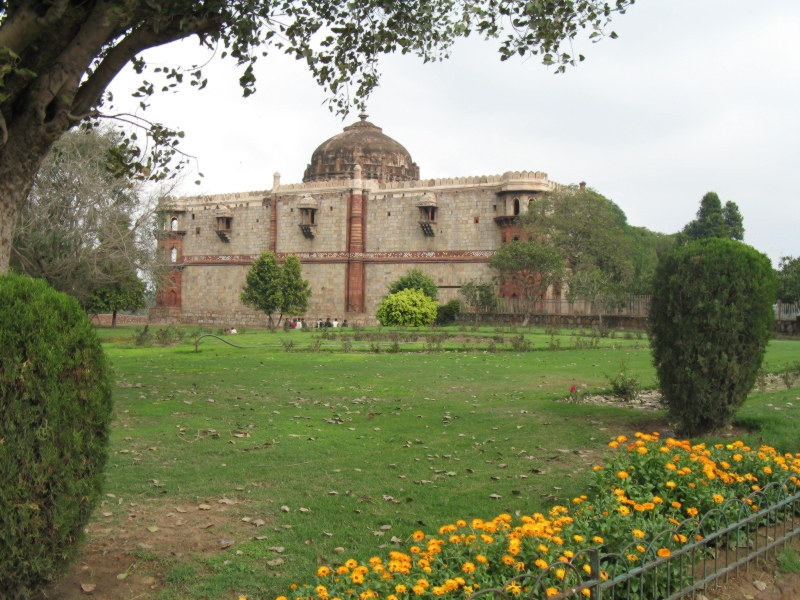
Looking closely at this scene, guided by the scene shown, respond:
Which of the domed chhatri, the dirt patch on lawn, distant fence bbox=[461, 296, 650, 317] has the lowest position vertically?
the dirt patch on lawn

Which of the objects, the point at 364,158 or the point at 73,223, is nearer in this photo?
the point at 73,223

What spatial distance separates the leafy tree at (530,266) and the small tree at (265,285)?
32.2 feet

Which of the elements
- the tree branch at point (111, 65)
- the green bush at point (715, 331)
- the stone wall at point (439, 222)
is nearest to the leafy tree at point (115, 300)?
the stone wall at point (439, 222)

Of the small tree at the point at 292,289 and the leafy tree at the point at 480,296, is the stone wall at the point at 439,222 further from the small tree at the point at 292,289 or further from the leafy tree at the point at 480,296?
the small tree at the point at 292,289

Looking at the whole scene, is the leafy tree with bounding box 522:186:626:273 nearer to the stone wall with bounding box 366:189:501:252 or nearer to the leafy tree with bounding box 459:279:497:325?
the leafy tree with bounding box 459:279:497:325

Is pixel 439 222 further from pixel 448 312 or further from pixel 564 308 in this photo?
pixel 564 308

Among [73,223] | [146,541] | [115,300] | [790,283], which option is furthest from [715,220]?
[146,541]

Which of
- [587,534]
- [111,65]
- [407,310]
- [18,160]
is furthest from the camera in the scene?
[407,310]

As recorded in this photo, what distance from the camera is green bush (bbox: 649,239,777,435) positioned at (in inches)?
267

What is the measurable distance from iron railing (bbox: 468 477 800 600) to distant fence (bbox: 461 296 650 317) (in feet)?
82.1

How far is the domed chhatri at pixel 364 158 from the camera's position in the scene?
134 feet

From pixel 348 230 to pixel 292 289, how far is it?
19.6 feet

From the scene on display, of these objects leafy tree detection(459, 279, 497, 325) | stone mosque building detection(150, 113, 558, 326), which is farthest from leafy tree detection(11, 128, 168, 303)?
leafy tree detection(459, 279, 497, 325)

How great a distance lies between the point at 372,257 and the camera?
3866cm
